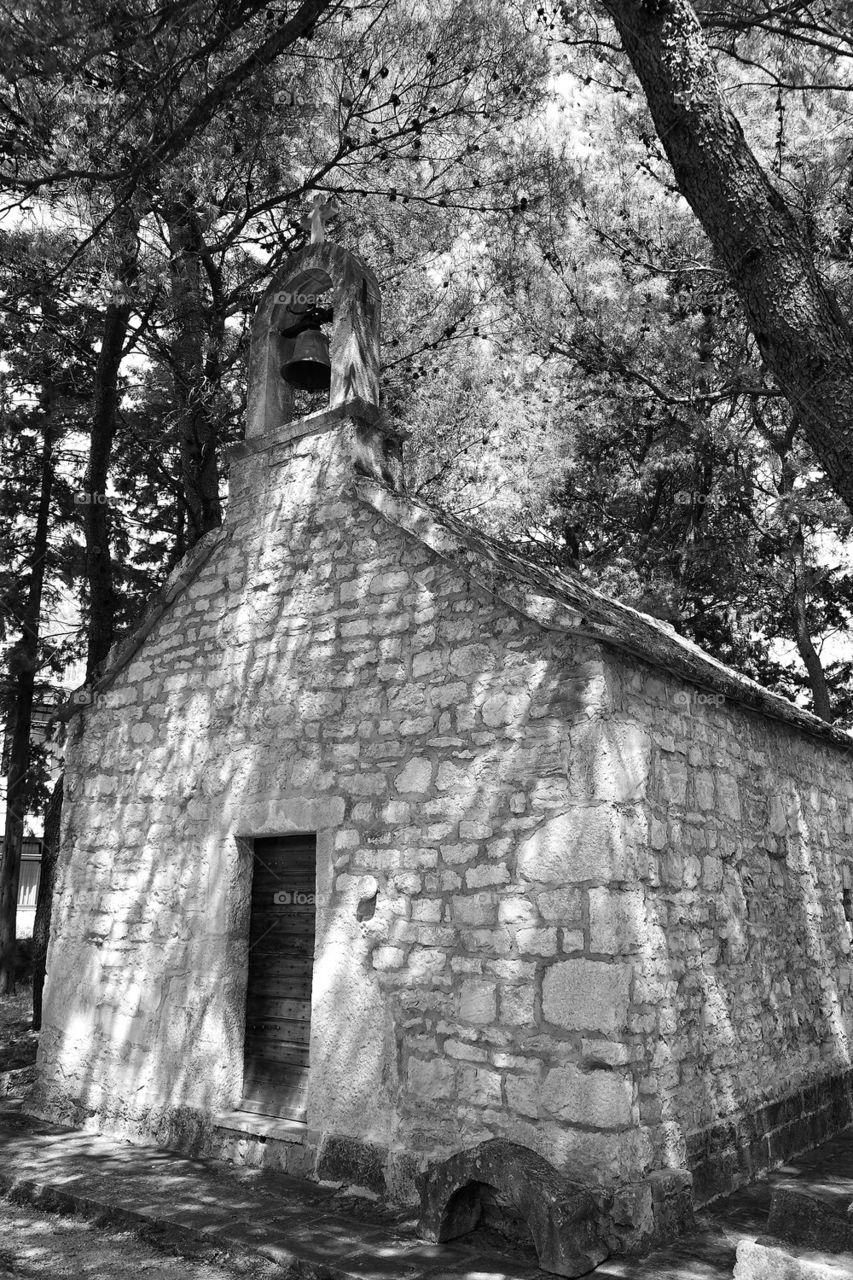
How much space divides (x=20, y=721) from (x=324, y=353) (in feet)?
40.1

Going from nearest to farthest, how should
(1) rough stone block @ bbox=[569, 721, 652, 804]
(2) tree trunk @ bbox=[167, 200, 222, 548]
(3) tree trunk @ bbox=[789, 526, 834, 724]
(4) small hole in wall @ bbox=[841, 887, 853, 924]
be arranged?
(1) rough stone block @ bbox=[569, 721, 652, 804]
(4) small hole in wall @ bbox=[841, 887, 853, 924]
(2) tree trunk @ bbox=[167, 200, 222, 548]
(3) tree trunk @ bbox=[789, 526, 834, 724]

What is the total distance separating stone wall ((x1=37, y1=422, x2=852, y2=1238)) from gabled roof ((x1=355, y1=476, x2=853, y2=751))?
0.15 meters

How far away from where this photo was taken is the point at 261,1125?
6.02 metres

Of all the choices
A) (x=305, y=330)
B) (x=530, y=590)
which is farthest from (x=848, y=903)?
(x=305, y=330)

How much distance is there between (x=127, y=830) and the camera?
7.45m

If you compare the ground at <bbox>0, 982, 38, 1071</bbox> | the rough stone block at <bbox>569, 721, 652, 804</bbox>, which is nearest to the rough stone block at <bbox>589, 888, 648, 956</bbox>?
the rough stone block at <bbox>569, 721, 652, 804</bbox>

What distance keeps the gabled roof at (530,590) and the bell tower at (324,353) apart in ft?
1.95

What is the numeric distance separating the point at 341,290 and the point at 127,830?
4.44 meters

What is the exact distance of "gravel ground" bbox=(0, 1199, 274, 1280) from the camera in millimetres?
4621

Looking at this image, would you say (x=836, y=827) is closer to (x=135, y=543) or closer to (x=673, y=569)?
(x=673, y=569)

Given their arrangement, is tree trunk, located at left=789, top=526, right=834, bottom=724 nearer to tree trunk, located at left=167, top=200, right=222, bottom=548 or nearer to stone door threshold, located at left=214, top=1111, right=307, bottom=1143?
tree trunk, located at left=167, top=200, right=222, bottom=548

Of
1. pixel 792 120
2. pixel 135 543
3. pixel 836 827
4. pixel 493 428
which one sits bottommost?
pixel 836 827

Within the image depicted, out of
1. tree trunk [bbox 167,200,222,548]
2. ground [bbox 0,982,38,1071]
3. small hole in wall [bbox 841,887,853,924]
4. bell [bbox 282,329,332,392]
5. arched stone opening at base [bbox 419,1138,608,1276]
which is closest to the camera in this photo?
arched stone opening at base [bbox 419,1138,608,1276]

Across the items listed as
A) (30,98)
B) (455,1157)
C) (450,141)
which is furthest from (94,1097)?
(450,141)
